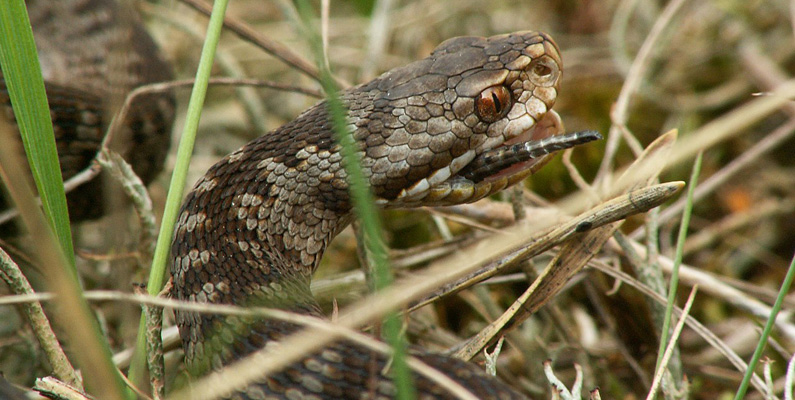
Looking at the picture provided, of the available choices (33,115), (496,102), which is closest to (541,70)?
(496,102)

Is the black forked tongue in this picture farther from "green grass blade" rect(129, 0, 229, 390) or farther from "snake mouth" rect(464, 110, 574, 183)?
"green grass blade" rect(129, 0, 229, 390)

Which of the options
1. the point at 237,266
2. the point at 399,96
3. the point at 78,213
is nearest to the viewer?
the point at 237,266

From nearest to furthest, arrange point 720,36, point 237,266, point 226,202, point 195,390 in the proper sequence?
Answer: point 195,390 → point 237,266 → point 226,202 → point 720,36

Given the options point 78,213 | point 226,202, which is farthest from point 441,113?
point 78,213

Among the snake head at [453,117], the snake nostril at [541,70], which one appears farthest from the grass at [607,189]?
the snake nostril at [541,70]

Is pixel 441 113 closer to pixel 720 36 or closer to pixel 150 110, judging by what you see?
pixel 150 110

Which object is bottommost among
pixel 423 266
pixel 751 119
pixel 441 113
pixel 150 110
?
pixel 423 266

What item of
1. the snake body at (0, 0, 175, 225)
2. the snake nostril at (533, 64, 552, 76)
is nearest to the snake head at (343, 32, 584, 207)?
the snake nostril at (533, 64, 552, 76)

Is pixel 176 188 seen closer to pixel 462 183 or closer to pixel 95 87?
pixel 462 183
